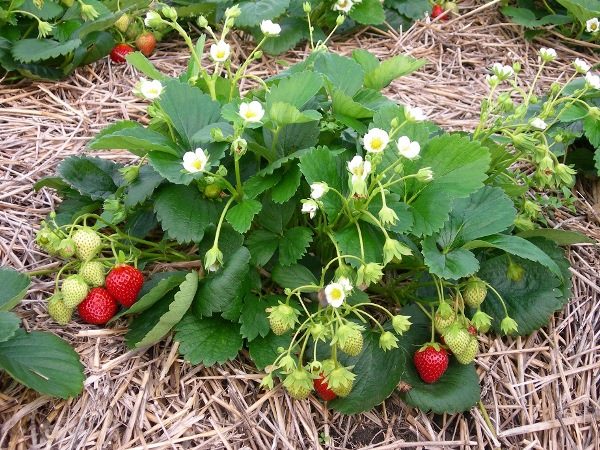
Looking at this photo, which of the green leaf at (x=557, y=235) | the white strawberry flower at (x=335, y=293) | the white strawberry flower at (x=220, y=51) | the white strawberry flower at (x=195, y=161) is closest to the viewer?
the white strawberry flower at (x=335, y=293)

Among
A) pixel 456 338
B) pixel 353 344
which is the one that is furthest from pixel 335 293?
pixel 456 338

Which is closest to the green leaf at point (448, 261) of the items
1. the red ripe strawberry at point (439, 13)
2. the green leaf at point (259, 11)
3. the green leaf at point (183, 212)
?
the green leaf at point (183, 212)

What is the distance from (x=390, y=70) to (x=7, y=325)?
1.23 metres

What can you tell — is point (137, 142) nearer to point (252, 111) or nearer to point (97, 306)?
point (252, 111)

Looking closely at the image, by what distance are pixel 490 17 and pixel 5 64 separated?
2.02 meters

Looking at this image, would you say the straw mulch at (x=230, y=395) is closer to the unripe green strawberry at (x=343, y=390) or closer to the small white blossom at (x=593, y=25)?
the unripe green strawberry at (x=343, y=390)

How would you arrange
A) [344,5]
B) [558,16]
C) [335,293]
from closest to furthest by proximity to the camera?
[335,293]
[344,5]
[558,16]

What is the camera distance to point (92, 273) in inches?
64.8

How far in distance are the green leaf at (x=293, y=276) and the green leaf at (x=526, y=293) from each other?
1.67 ft

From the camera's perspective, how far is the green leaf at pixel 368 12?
278 centimetres

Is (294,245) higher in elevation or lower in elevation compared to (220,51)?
lower

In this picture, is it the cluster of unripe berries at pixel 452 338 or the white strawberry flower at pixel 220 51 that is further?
the white strawberry flower at pixel 220 51

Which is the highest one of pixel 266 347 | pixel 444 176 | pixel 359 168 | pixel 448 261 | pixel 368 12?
pixel 359 168

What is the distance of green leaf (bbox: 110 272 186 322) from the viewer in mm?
1608
